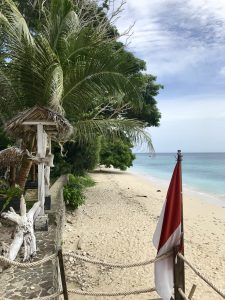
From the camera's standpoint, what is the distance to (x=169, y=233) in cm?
383

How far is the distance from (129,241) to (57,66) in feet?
16.6

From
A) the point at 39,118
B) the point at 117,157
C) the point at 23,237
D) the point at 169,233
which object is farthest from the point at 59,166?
the point at 169,233

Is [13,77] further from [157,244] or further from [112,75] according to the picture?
[157,244]

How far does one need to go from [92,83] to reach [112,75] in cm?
60

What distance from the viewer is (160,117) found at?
66.7ft

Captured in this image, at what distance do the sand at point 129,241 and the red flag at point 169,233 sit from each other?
2.52 m

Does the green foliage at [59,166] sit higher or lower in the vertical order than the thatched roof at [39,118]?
lower

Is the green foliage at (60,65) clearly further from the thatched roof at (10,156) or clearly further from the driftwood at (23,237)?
the driftwood at (23,237)

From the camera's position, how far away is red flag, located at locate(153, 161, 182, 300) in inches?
150

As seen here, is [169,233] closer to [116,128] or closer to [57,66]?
[57,66]

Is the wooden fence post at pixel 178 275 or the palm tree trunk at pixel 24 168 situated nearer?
the wooden fence post at pixel 178 275

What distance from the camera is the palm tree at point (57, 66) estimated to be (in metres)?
8.17

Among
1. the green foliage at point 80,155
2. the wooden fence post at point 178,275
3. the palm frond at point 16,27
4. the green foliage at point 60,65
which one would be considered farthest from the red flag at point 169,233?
the green foliage at point 80,155

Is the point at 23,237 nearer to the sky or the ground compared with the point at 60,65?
nearer to the ground
